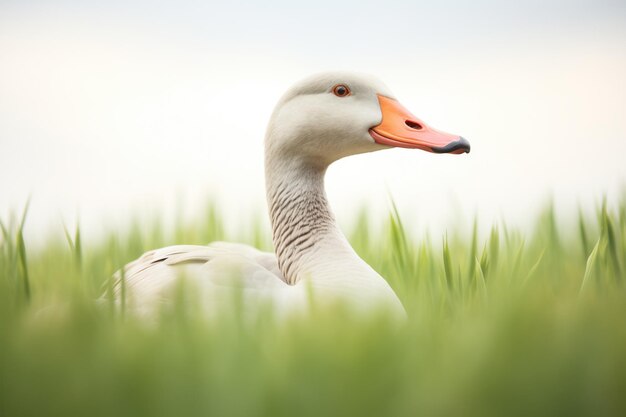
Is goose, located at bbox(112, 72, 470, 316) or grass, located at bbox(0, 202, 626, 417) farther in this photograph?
goose, located at bbox(112, 72, 470, 316)

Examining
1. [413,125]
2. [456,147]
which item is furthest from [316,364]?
[413,125]

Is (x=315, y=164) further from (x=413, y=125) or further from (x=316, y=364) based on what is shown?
(x=316, y=364)

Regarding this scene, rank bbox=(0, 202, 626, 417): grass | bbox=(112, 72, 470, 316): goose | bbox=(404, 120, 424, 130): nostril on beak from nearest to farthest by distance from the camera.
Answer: bbox=(0, 202, 626, 417): grass
bbox=(112, 72, 470, 316): goose
bbox=(404, 120, 424, 130): nostril on beak

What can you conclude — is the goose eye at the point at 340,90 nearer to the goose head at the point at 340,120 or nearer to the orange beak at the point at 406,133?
the goose head at the point at 340,120

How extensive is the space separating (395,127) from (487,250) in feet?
2.23

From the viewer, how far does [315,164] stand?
266 centimetres

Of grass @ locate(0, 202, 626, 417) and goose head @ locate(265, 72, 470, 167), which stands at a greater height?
goose head @ locate(265, 72, 470, 167)

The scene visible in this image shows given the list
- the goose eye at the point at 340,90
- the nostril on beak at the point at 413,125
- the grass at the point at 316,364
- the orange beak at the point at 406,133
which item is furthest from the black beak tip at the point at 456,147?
the grass at the point at 316,364

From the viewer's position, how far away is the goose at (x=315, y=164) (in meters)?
2.37

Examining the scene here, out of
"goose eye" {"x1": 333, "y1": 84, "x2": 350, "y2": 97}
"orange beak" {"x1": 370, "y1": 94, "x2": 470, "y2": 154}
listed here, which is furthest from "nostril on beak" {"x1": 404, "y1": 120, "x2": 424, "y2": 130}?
"goose eye" {"x1": 333, "y1": 84, "x2": 350, "y2": 97}

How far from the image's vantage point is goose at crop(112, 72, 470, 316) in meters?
2.37

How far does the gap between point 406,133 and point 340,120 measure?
25 cm

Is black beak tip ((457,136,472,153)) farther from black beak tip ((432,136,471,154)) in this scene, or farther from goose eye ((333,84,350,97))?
goose eye ((333,84,350,97))

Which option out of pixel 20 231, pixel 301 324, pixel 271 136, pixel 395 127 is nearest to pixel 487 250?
pixel 395 127
